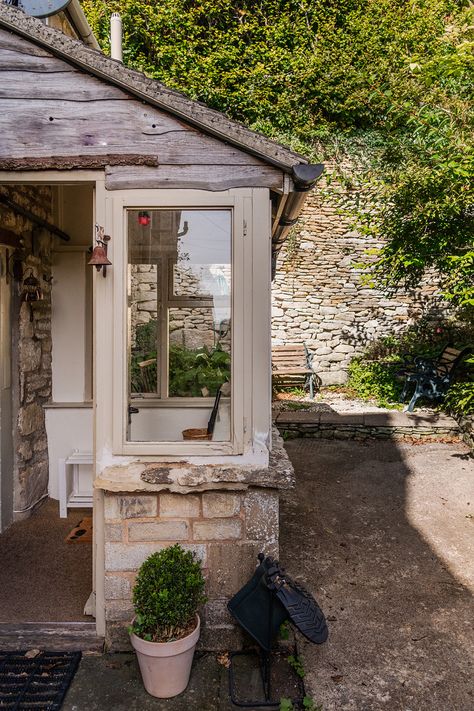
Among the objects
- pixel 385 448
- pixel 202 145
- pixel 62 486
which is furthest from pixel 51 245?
pixel 385 448

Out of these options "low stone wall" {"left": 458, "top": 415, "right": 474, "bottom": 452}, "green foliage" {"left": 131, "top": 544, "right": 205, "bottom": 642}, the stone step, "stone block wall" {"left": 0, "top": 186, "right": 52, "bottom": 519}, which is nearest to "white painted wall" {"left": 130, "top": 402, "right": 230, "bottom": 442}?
"green foliage" {"left": 131, "top": 544, "right": 205, "bottom": 642}

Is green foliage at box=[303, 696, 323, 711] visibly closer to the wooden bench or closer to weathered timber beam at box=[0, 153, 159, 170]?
weathered timber beam at box=[0, 153, 159, 170]

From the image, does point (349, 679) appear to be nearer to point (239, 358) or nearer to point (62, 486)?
point (239, 358)

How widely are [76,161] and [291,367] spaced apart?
8.12 metres

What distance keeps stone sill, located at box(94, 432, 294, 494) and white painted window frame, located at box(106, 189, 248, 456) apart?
10 centimetres

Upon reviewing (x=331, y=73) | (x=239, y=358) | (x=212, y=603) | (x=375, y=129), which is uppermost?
(x=331, y=73)

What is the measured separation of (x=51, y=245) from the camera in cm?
533

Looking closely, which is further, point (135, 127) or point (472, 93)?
point (472, 93)

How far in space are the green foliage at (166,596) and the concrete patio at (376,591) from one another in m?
0.35

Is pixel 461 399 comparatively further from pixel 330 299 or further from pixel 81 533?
pixel 81 533

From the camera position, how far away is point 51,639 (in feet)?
9.92

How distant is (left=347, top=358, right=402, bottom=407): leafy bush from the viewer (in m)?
10.2

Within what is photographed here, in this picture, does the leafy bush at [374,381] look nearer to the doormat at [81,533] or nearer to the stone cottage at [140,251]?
the doormat at [81,533]

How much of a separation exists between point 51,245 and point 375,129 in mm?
9547
